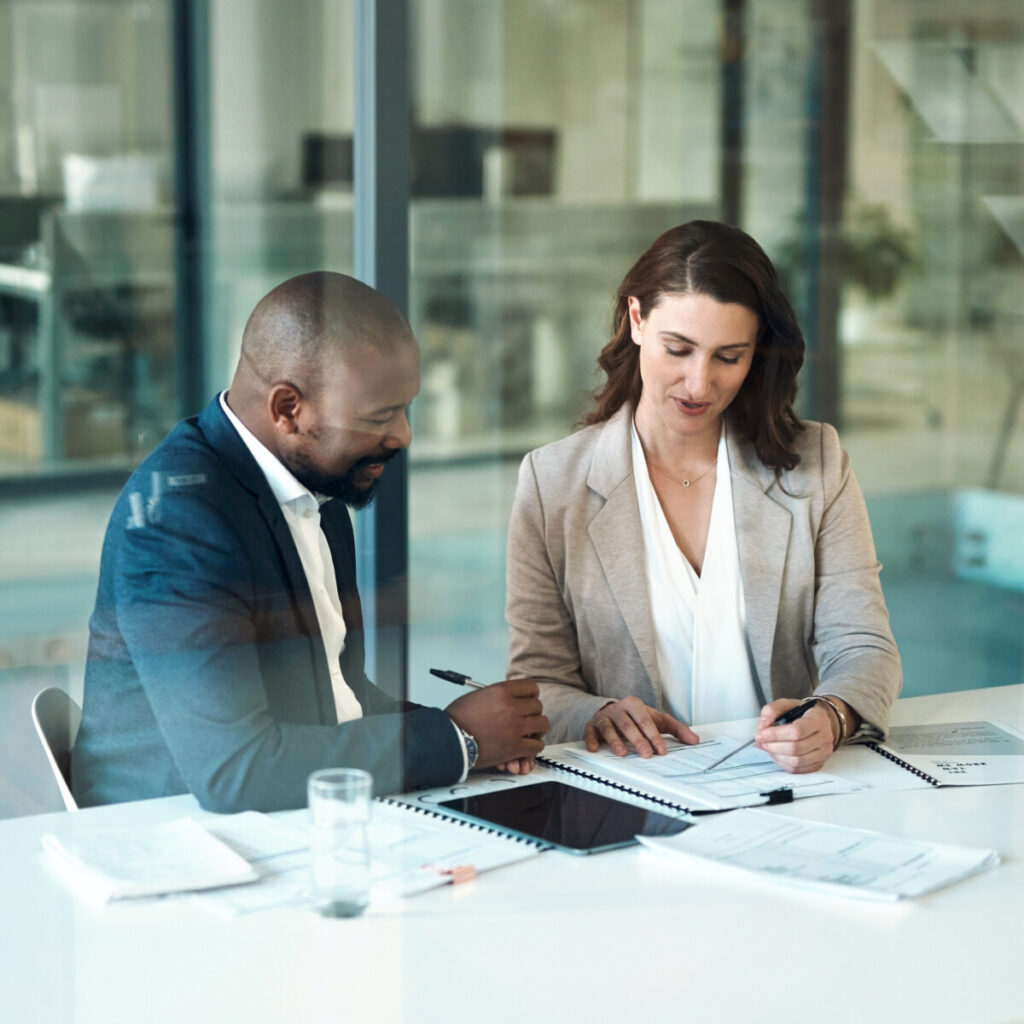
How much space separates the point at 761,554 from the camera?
2324 mm

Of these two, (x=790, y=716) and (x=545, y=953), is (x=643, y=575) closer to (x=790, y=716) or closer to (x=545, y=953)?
(x=790, y=716)

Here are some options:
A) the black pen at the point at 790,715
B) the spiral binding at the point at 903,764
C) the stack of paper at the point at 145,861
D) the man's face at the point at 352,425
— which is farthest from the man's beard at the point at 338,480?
the spiral binding at the point at 903,764

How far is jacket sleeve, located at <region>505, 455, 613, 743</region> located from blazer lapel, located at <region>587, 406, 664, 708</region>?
89mm

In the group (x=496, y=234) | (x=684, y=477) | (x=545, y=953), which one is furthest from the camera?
(x=496, y=234)

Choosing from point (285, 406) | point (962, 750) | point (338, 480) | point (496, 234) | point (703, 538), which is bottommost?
point (962, 750)

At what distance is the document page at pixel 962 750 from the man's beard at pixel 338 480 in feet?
2.81

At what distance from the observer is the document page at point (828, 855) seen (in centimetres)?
143

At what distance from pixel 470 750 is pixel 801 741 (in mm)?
450

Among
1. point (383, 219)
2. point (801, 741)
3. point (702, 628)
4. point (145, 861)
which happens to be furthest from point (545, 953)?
point (383, 219)

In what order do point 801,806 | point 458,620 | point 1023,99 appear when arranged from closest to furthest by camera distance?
point 801,806, point 458,620, point 1023,99

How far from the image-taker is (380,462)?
6.91ft

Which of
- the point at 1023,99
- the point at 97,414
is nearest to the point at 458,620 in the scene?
the point at 97,414

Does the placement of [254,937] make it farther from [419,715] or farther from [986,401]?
[986,401]

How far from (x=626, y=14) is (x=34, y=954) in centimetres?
332
